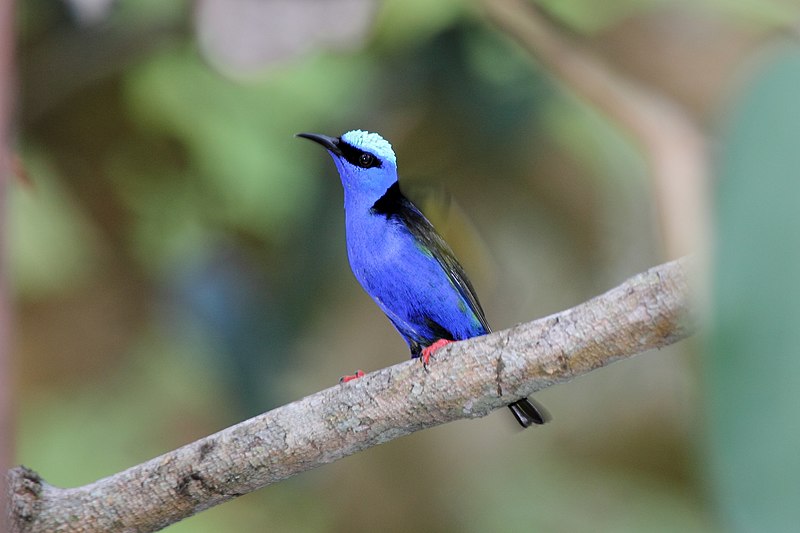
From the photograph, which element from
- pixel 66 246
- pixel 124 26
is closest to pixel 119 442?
pixel 66 246

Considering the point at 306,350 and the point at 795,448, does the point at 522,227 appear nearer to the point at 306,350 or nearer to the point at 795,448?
the point at 306,350

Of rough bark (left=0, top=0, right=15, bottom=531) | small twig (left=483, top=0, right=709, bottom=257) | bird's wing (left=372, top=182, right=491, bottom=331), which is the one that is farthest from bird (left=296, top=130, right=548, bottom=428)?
rough bark (left=0, top=0, right=15, bottom=531)

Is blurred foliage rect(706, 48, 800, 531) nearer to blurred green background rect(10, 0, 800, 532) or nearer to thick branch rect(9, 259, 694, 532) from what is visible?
thick branch rect(9, 259, 694, 532)

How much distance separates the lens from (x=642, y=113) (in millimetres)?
2928

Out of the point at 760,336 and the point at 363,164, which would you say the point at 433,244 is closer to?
the point at 363,164

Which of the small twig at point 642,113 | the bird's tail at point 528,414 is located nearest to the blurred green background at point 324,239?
the small twig at point 642,113

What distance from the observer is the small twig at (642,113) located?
Answer: 8.44 ft

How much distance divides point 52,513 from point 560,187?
3234 mm

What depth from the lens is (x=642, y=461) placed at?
5.31m

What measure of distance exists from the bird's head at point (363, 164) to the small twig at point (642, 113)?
0.70 m

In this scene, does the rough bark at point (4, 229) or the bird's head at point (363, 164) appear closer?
the rough bark at point (4, 229)

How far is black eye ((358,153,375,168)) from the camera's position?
2758mm

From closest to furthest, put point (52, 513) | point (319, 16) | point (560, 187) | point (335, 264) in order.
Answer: point (52, 513) → point (319, 16) → point (335, 264) → point (560, 187)

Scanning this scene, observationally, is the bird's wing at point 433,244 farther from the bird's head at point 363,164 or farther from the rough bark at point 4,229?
the rough bark at point 4,229
